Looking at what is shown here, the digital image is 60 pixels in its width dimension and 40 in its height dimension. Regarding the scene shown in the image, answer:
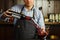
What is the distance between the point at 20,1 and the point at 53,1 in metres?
0.36

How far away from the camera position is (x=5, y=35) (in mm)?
2111

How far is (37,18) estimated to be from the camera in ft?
6.68

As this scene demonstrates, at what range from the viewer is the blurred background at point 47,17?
6.89 ft

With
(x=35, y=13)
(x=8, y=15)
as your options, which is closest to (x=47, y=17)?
(x=35, y=13)

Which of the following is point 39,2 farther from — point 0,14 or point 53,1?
point 0,14

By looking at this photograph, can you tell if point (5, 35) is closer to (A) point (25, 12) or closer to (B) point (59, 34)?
(A) point (25, 12)

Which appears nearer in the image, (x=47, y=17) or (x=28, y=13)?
(x=28, y=13)

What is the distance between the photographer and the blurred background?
2.10m

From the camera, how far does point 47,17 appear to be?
7.15ft

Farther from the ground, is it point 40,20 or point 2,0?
point 2,0

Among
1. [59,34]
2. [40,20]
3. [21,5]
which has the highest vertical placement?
[21,5]

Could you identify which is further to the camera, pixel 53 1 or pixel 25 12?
pixel 53 1

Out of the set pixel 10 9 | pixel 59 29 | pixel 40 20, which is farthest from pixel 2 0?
pixel 59 29

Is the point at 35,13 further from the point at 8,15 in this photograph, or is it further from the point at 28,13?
the point at 8,15
